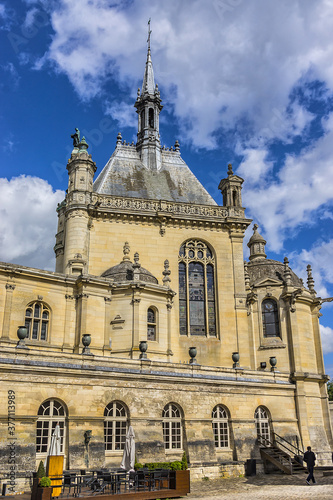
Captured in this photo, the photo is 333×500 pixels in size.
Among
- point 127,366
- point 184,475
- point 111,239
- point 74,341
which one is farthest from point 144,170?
point 184,475

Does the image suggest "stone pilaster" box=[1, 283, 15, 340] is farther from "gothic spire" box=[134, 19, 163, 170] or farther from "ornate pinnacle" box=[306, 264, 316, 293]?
"ornate pinnacle" box=[306, 264, 316, 293]

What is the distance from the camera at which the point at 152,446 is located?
23.1 metres

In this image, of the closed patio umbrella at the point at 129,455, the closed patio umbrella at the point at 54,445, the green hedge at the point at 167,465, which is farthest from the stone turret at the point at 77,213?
the green hedge at the point at 167,465

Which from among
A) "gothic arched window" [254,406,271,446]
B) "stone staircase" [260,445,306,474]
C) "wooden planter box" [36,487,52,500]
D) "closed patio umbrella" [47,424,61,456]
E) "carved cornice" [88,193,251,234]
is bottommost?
"wooden planter box" [36,487,52,500]

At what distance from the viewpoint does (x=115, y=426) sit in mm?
23000

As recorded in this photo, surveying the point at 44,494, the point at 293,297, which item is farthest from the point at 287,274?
the point at 44,494

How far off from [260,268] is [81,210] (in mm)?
14349

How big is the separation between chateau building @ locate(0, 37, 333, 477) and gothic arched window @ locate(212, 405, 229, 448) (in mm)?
74

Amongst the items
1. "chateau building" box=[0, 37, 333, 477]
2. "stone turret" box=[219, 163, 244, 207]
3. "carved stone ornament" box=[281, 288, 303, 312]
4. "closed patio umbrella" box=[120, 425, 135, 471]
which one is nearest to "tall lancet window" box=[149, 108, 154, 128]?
"chateau building" box=[0, 37, 333, 477]

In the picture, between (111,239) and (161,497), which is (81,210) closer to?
(111,239)

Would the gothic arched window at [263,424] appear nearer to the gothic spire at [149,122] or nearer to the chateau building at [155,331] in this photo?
the chateau building at [155,331]

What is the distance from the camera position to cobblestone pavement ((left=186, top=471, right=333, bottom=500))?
19094 mm

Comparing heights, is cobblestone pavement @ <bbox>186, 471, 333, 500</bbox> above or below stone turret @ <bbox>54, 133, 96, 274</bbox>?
below

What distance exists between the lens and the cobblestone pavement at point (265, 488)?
19.1m
